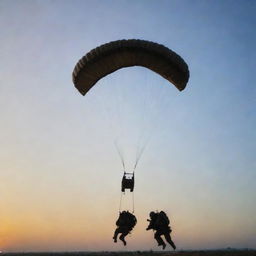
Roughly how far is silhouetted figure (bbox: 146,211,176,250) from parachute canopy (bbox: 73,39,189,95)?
634 centimetres

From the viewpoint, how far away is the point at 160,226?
17.7 m

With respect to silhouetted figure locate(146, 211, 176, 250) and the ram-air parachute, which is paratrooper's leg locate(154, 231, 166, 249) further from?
the ram-air parachute

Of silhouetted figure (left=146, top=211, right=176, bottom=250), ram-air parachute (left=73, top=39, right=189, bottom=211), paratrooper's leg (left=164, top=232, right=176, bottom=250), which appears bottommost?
paratrooper's leg (left=164, top=232, right=176, bottom=250)

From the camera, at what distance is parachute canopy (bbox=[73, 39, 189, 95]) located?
1595cm

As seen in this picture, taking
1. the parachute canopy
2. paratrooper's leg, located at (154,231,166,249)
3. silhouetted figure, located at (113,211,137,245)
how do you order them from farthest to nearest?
paratrooper's leg, located at (154,231,166,249) → silhouetted figure, located at (113,211,137,245) → the parachute canopy

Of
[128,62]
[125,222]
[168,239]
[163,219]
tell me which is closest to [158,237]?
[168,239]

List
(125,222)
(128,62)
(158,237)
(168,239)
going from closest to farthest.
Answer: (128,62)
(125,222)
(158,237)
(168,239)

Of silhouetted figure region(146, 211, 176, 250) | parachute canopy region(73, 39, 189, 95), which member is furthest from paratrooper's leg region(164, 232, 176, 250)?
parachute canopy region(73, 39, 189, 95)

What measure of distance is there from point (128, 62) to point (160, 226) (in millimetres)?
8031

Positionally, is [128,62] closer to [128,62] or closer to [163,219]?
[128,62]

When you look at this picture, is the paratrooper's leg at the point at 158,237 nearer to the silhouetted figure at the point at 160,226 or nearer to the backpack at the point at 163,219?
the silhouetted figure at the point at 160,226

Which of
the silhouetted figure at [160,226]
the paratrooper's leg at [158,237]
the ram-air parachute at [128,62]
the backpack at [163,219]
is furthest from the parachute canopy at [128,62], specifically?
the paratrooper's leg at [158,237]

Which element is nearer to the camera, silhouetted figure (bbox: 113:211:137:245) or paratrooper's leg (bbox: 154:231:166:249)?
silhouetted figure (bbox: 113:211:137:245)

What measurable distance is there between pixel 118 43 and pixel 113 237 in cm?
924
